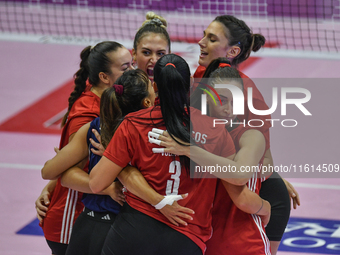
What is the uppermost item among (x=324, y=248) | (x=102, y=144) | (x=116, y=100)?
(x=116, y=100)

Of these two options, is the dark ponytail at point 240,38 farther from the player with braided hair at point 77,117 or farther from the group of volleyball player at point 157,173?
the player with braided hair at point 77,117

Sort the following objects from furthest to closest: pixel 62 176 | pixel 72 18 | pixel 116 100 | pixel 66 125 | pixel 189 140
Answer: pixel 72 18
pixel 66 125
pixel 62 176
pixel 116 100
pixel 189 140

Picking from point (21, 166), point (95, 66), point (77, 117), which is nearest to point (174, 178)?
point (77, 117)

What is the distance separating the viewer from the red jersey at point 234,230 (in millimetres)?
2865

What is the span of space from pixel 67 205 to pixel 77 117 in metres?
0.64

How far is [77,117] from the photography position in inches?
127

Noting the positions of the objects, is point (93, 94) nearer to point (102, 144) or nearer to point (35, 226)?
point (102, 144)

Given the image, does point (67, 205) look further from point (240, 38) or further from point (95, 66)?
point (240, 38)

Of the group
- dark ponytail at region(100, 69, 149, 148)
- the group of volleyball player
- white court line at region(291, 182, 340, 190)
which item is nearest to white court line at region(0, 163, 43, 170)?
the group of volleyball player

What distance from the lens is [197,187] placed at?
8.53 feet

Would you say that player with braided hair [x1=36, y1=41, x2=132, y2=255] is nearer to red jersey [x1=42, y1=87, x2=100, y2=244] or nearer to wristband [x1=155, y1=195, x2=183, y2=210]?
red jersey [x1=42, y1=87, x2=100, y2=244]

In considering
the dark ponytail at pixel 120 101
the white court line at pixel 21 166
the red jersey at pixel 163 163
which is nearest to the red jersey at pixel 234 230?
the red jersey at pixel 163 163

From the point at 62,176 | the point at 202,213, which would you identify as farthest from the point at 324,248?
the point at 62,176

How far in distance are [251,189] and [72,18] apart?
10.1 m
